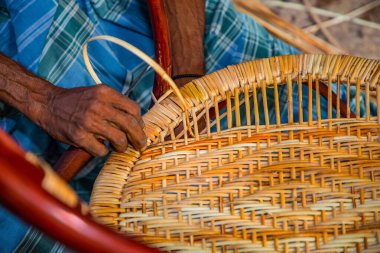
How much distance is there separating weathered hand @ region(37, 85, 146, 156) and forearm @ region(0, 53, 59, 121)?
5 cm

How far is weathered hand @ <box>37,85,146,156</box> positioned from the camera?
690mm

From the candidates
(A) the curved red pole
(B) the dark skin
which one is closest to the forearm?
(B) the dark skin

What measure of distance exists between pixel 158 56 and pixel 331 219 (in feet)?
1.18

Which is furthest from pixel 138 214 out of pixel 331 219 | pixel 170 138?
pixel 331 219

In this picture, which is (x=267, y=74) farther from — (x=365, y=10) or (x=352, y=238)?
(x=365, y=10)

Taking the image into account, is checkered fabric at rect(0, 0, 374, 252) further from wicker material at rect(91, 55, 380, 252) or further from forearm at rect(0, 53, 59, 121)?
wicker material at rect(91, 55, 380, 252)

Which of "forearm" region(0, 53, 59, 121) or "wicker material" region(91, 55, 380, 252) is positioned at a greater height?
"forearm" region(0, 53, 59, 121)

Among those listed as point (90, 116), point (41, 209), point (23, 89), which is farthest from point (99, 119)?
point (41, 209)

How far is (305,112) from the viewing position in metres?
1.19

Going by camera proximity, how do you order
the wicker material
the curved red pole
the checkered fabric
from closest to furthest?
the curved red pole → the wicker material → the checkered fabric

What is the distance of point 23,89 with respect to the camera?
2.58 ft

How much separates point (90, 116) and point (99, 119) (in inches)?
0.4

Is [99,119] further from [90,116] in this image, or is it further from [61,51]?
[61,51]

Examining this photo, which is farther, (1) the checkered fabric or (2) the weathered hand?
(1) the checkered fabric
